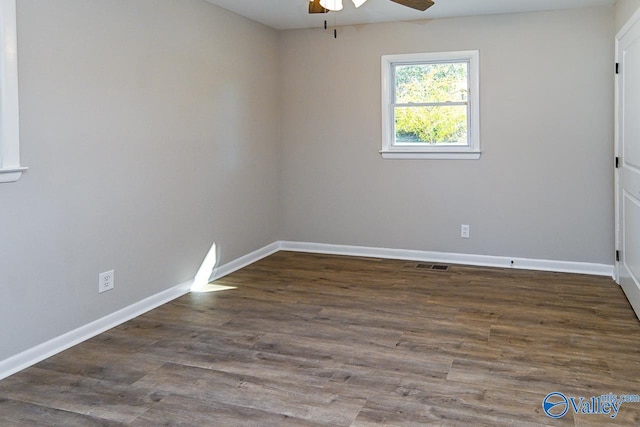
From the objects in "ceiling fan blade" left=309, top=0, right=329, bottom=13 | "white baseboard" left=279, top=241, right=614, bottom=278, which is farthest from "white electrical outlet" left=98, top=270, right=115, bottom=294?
"white baseboard" left=279, top=241, right=614, bottom=278

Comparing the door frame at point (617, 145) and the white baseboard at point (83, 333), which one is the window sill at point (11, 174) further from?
the door frame at point (617, 145)

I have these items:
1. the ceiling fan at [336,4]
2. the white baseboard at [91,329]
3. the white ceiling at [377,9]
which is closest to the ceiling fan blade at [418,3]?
the ceiling fan at [336,4]

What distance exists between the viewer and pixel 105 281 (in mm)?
3535

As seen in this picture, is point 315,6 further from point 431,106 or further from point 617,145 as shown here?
point 617,145

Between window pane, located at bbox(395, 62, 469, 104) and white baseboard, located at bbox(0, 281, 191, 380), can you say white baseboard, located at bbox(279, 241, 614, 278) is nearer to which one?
window pane, located at bbox(395, 62, 469, 104)

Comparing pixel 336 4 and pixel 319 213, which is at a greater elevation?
pixel 336 4

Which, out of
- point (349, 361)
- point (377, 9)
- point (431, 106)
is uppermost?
point (377, 9)

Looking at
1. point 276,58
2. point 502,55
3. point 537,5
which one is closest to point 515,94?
point 502,55

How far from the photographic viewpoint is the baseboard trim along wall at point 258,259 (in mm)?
3039

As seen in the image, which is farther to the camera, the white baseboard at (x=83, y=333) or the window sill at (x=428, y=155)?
the window sill at (x=428, y=155)

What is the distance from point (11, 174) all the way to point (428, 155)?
364 centimetres

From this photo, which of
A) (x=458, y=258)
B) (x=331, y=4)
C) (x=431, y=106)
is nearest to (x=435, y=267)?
(x=458, y=258)

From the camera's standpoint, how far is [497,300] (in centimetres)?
414

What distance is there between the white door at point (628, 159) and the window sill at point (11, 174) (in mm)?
3666
